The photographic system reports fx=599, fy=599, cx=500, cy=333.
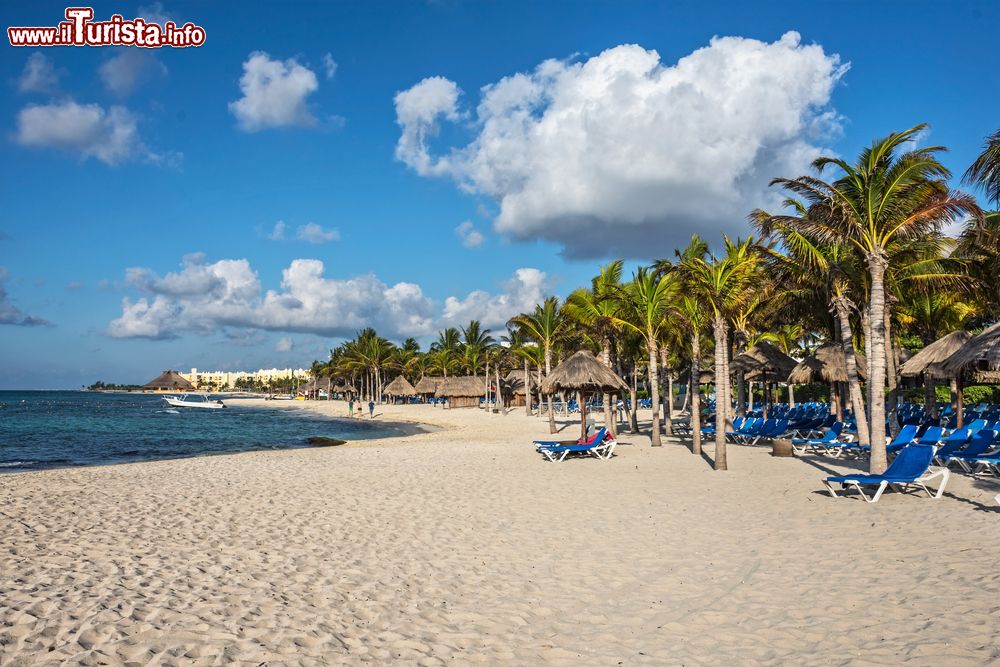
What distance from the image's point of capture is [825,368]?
61.0 ft

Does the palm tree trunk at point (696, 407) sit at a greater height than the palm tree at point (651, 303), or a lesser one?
lesser

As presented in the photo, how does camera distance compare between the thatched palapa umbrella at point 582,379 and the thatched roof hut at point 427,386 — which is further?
the thatched roof hut at point 427,386

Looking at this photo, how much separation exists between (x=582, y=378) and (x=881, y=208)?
27.8 ft

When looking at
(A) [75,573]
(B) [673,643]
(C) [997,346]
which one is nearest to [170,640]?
(A) [75,573]

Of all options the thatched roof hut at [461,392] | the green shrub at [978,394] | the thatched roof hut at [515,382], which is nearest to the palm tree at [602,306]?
the green shrub at [978,394]

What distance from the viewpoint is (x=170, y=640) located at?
4094 mm

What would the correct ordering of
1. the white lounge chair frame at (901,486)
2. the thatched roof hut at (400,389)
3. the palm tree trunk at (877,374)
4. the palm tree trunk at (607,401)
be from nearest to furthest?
1. the white lounge chair frame at (901,486)
2. the palm tree trunk at (877,374)
3. the palm tree trunk at (607,401)
4. the thatched roof hut at (400,389)

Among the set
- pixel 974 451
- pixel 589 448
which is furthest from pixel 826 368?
pixel 589 448

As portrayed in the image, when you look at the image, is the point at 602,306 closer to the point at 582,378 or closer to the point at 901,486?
the point at 582,378

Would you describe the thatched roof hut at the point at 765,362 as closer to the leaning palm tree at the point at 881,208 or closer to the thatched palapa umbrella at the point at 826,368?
the thatched palapa umbrella at the point at 826,368

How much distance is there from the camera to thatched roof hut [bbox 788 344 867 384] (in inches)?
728

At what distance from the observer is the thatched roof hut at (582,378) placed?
55.9 feet

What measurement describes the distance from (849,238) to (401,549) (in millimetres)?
10021

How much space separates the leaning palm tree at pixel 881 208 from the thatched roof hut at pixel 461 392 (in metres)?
48.1
